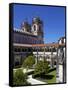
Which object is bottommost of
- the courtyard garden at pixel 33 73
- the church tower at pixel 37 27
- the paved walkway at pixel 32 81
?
the paved walkway at pixel 32 81

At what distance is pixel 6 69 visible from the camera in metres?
2.14

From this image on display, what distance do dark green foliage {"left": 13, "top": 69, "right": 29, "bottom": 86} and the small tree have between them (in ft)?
0.38

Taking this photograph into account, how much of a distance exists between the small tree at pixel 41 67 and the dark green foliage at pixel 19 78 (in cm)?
12

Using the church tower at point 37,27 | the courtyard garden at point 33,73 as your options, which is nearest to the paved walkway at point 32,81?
the courtyard garden at point 33,73

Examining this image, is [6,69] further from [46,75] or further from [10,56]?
[46,75]

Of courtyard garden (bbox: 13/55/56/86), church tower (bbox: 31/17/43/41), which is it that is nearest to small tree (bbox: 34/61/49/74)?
courtyard garden (bbox: 13/55/56/86)

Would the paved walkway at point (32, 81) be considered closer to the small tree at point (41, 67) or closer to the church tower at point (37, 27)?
the small tree at point (41, 67)

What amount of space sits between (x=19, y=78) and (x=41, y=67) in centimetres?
22

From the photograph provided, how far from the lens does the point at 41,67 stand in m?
2.22

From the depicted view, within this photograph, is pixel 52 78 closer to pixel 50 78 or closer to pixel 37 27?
pixel 50 78

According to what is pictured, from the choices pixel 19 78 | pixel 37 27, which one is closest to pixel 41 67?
pixel 19 78

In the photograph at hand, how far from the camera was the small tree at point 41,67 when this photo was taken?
2203 millimetres

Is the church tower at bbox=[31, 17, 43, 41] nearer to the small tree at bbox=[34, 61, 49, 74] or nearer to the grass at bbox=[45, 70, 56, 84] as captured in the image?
the small tree at bbox=[34, 61, 49, 74]

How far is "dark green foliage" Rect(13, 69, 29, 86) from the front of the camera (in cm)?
214
